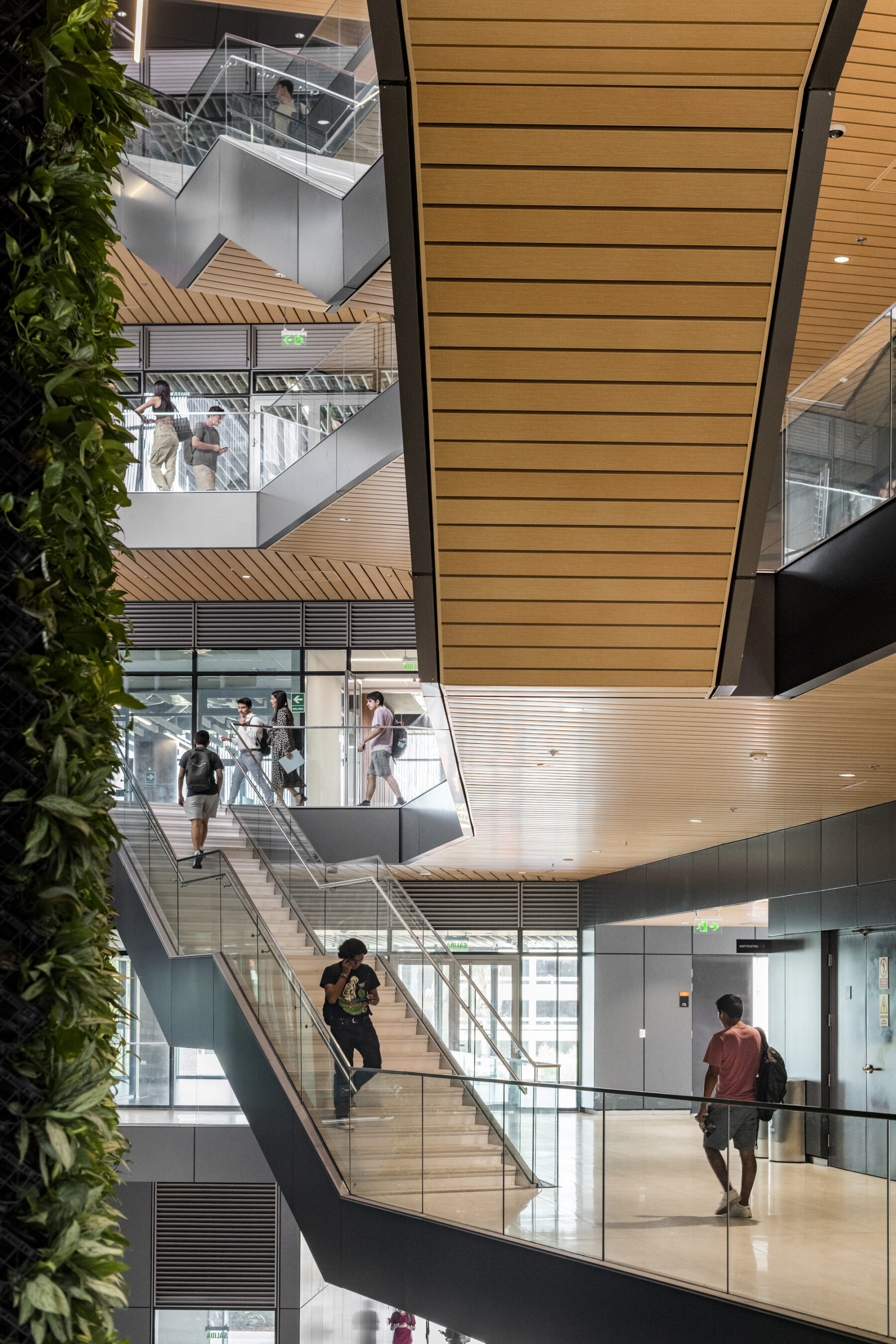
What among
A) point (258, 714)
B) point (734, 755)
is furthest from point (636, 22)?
point (258, 714)

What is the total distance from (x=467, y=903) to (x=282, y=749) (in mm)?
6670

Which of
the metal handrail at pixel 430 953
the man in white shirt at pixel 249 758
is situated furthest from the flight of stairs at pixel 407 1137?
the man in white shirt at pixel 249 758

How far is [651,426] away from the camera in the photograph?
6074mm

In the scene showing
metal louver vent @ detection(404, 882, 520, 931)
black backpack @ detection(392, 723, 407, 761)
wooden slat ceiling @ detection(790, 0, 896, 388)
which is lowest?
metal louver vent @ detection(404, 882, 520, 931)

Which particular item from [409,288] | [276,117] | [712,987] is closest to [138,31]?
[276,117]

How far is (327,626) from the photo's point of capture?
70.5ft

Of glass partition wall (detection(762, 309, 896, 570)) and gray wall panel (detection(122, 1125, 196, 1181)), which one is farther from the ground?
glass partition wall (detection(762, 309, 896, 570))

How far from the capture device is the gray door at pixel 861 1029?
39.7 feet

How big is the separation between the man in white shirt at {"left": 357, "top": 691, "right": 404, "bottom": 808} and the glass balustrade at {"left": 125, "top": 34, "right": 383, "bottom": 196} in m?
6.93

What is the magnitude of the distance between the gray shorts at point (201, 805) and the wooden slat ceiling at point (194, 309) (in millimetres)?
7202

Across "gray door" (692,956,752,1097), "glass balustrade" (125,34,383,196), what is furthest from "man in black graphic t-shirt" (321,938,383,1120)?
"gray door" (692,956,752,1097)

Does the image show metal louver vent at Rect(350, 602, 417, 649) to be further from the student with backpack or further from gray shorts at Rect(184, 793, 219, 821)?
gray shorts at Rect(184, 793, 219, 821)

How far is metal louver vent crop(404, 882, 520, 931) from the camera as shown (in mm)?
23500

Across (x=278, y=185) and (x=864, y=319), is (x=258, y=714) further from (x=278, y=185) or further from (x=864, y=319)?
(x=864, y=319)
